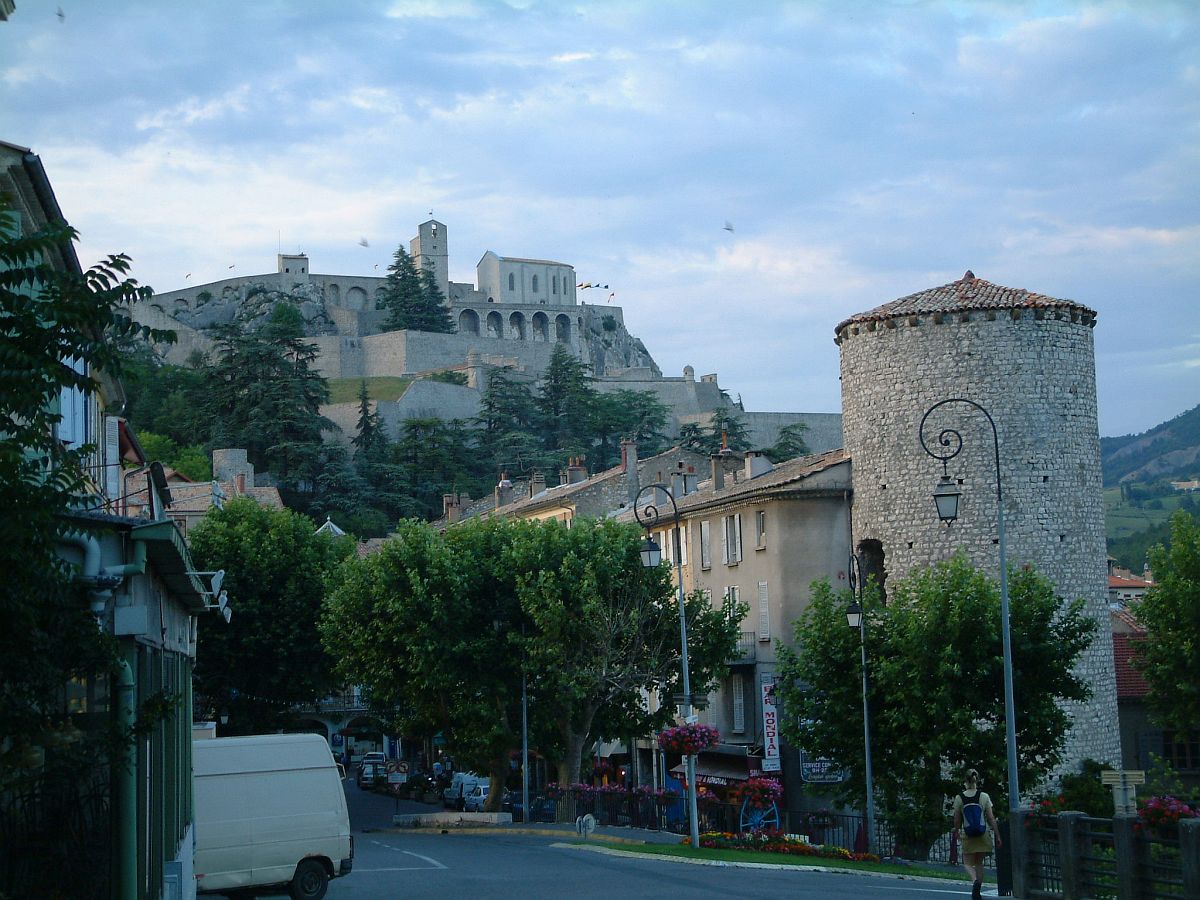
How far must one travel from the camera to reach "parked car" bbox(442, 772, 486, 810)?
48.2 metres

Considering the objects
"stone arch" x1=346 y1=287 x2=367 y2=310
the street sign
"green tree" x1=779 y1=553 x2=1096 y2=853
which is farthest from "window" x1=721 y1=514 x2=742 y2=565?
"stone arch" x1=346 y1=287 x2=367 y2=310

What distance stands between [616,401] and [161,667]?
10749cm

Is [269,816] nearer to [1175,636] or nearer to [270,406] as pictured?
[1175,636]

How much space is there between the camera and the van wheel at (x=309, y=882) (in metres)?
20.0

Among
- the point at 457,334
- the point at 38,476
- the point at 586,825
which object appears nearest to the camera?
the point at 38,476

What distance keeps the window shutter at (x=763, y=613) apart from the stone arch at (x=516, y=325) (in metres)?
116

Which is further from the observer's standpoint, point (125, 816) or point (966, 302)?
point (966, 302)

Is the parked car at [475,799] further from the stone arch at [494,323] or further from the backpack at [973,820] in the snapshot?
the stone arch at [494,323]

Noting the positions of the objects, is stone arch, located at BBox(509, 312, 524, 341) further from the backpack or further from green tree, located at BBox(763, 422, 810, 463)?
the backpack

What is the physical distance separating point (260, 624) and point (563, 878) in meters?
24.0

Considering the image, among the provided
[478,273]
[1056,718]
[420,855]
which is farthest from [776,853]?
[478,273]

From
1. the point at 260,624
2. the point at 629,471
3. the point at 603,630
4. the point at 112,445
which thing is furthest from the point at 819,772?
the point at 629,471

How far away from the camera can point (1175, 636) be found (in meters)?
41.4

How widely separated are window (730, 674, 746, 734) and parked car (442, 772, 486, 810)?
829 centimetres
